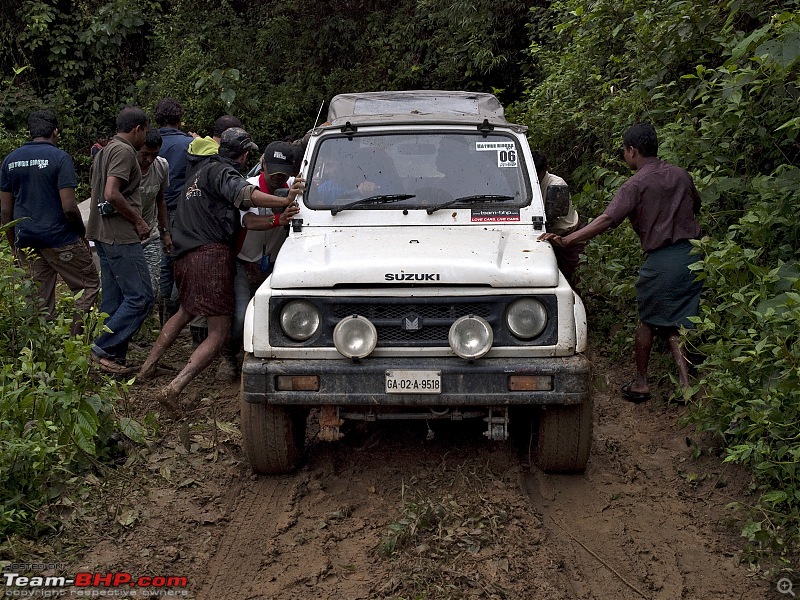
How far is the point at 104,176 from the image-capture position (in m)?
6.16

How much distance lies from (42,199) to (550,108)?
17.0 feet

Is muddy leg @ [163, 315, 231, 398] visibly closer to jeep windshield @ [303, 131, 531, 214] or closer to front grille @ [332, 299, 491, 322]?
jeep windshield @ [303, 131, 531, 214]

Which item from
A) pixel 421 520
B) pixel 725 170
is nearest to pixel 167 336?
pixel 421 520

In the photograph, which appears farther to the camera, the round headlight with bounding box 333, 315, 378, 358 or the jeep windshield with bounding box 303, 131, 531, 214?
the jeep windshield with bounding box 303, 131, 531, 214

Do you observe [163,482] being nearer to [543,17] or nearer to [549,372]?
[549,372]

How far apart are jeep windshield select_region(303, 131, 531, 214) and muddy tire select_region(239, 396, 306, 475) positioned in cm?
126

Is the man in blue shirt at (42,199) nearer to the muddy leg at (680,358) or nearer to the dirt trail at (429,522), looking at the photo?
the dirt trail at (429,522)

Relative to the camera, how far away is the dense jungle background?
4.33 metres

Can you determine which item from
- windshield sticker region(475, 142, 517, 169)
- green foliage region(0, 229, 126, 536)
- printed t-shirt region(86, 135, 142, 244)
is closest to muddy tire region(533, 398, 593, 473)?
windshield sticker region(475, 142, 517, 169)

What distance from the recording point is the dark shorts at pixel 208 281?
18.4 ft

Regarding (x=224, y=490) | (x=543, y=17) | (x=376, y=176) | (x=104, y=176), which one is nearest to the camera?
(x=224, y=490)

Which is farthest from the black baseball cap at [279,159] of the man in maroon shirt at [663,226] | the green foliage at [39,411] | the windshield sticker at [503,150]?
the man in maroon shirt at [663,226]

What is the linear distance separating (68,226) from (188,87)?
→ 22.9ft

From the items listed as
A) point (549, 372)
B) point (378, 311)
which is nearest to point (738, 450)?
point (549, 372)
